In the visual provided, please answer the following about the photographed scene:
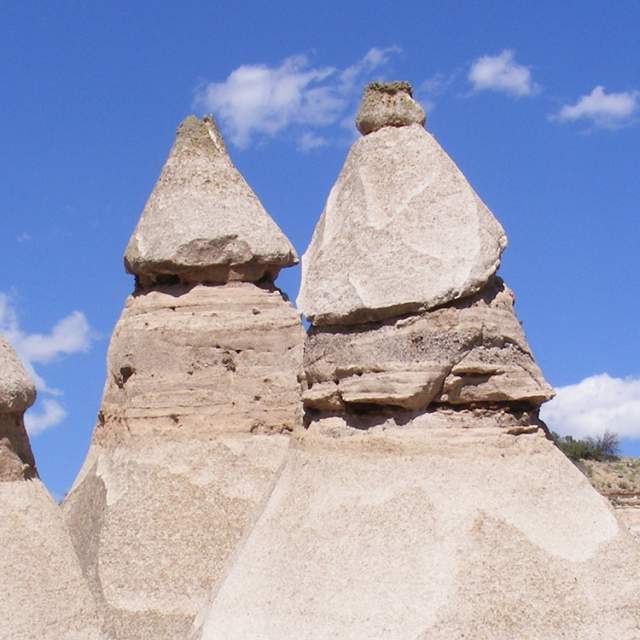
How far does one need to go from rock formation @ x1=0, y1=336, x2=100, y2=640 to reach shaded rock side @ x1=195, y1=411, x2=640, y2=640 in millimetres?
3239

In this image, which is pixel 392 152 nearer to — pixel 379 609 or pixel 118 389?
pixel 379 609

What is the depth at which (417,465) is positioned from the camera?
26.9 ft

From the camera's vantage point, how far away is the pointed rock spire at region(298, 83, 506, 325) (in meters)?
8.63

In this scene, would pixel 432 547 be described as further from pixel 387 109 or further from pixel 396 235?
pixel 387 109

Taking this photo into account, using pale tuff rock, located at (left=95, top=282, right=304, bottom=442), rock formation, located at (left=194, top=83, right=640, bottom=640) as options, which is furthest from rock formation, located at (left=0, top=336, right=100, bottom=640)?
rock formation, located at (left=194, top=83, right=640, bottom=640)

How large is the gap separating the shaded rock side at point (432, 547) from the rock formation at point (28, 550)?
128 inches

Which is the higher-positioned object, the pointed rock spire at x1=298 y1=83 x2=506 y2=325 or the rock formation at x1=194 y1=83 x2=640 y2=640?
the pointed rock spire at x1=298 y1=83 x2=506 y2=325

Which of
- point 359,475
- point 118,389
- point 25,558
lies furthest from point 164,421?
point 359,475

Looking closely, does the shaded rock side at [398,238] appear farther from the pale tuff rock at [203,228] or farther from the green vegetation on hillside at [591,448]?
the green vegetation on hillside at [591,448]

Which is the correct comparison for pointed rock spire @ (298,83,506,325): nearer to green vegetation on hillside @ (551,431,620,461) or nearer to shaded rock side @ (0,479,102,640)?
shaded rock side @ (0,479,102,640)

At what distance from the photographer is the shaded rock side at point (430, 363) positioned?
8461 millimetres

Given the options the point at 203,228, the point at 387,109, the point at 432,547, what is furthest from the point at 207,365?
→ the point at 432,547

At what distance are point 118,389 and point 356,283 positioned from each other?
6.87 meters

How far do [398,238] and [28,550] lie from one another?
4.86 meters
